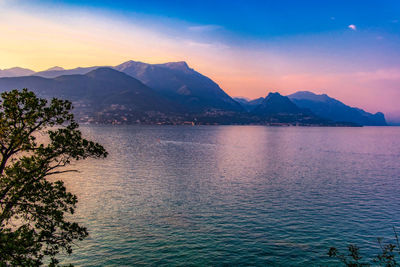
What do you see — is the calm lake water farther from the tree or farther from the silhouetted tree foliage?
the tree

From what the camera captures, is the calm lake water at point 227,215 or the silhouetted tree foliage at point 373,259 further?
the calm lake water at point 227,215

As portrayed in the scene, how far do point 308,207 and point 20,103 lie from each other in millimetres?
53848

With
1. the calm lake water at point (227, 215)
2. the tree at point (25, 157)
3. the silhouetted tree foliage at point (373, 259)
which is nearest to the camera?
the silhouetted tree foliage at point (373, 259)

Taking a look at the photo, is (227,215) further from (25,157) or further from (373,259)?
(25,157)

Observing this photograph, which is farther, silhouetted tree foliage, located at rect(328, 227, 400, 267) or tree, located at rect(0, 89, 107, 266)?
tree, located at rect(0, 89, 107, 266)

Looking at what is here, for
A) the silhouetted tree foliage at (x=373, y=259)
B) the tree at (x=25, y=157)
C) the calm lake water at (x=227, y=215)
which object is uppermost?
the tree at (x=25, y=157)

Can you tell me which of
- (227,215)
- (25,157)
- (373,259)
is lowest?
(227,215)

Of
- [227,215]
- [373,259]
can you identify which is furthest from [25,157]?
[227,215]

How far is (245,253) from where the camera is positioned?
3578 centimetres

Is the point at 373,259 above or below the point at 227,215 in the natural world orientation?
above

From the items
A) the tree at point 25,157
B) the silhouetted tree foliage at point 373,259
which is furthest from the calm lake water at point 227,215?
the tree at point 25,157

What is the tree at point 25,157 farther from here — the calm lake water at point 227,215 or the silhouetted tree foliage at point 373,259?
the silhouetted tree foliage at point 373,259

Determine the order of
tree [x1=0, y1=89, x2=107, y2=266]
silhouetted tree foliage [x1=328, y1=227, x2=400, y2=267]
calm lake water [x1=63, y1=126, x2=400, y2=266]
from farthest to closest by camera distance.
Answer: calm lake water [x1=63, y1=126, x2=400, y2=266], tree [x1=0, y1=89, x2=107, y2=266], silhouetted tree foliage [x1=328, y1=227, x2=400, y2=267]

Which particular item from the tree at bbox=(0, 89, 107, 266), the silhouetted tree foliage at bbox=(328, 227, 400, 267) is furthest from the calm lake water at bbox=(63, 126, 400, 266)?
the tree at bbox=(0, 89, 107, 266)
